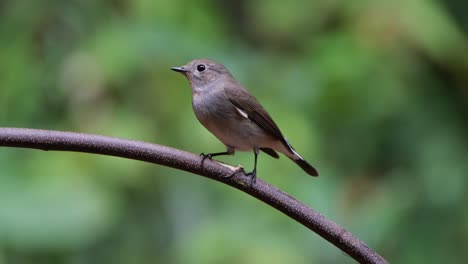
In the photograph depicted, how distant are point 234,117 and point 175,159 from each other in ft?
5.53

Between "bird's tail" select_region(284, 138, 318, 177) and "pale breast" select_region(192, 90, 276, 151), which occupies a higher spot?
"pale breast" select_region(192, 90, 276, 151)

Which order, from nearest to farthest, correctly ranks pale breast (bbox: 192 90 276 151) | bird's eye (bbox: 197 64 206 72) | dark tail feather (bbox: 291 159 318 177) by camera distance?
pale breast (bbox: 192 90 276 151)
dark tail feather (bbox: 291 159 318 177)
bird's eye (bbox: 197 64 206 72)

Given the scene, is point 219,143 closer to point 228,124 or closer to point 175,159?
point 228,124

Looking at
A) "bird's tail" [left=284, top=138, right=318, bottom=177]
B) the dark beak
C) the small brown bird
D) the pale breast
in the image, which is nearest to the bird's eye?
the small brown bird

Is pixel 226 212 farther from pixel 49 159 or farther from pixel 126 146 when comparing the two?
pixel 126 146

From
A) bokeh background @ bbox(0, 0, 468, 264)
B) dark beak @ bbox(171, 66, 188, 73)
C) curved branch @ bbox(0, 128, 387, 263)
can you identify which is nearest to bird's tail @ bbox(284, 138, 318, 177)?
bokeh background @ bbox(0, 0, 468, 264)

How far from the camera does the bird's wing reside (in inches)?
145

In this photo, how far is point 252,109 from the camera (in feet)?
12.6

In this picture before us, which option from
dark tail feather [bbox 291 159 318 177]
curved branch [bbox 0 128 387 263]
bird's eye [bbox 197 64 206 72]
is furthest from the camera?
bird's eye [bbox 197 64 206 72]

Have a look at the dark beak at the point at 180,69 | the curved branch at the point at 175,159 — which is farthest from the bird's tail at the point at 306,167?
the curved branch at the point at 175,159

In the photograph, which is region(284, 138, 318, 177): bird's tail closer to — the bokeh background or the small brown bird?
the small brown bird

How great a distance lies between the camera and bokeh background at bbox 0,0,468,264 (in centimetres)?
375

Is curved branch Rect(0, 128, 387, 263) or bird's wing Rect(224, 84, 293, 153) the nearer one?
curved branch Rect(0, 128, 387, 263)

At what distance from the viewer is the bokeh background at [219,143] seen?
148 inches
